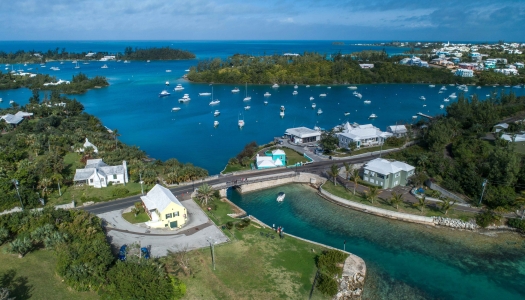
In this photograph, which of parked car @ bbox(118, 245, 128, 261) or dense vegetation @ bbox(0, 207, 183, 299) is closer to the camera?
dense vegetation @ bbox(0, 207, 183, 299)

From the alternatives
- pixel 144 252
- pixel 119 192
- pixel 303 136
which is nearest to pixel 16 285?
pixel 144 252

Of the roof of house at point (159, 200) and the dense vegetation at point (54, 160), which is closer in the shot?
the roof of house at point (159, 200)

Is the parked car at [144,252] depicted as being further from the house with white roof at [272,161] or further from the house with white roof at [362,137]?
the house with white roof at [362,137]

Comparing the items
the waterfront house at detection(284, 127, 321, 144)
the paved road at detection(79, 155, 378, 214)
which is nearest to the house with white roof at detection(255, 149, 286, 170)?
the paved road at detection(79, 155, 378, 214)

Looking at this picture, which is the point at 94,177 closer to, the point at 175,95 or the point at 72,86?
the point at 175,95

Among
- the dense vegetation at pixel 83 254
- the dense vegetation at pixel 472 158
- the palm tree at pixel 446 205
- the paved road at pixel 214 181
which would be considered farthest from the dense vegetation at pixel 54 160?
the dense vegetation at pixel 472 158

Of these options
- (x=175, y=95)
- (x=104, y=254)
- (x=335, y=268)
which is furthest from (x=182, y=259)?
(x=175, y=95)

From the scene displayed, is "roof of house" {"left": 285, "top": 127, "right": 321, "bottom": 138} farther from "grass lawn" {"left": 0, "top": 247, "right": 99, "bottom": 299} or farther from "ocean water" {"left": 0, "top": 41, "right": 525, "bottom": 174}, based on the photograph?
"grass lawn" {"left": 0, "top": 247, "right": 99, "bottom": 299}
